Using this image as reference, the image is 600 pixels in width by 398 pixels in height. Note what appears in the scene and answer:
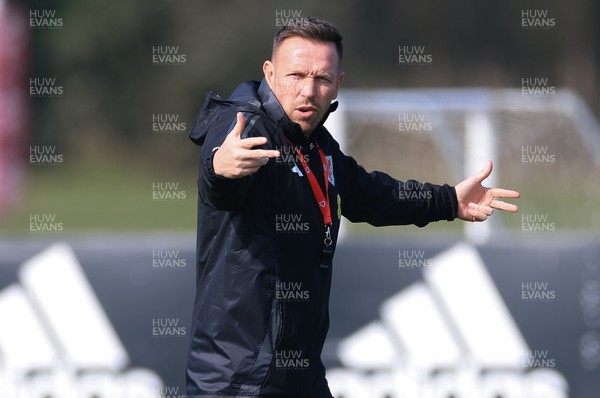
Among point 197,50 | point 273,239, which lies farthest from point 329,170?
point 197,50

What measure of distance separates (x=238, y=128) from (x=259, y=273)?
2.01ft

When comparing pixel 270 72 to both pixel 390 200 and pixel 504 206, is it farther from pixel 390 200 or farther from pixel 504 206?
pixel 504 206

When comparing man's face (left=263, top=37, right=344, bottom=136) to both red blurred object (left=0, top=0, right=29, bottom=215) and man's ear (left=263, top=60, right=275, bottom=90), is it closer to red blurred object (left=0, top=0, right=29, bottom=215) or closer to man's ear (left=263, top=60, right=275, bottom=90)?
man's ear (left=263, top=60, right=275, bottom=90)

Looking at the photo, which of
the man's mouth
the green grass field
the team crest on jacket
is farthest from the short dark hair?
the green grass field

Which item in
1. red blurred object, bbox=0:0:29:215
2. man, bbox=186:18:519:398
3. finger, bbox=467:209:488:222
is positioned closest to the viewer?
man, bbox=186:18:519:398

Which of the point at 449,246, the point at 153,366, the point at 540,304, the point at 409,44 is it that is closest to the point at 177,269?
the point at 153,366

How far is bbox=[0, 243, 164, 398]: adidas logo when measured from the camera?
7117mm

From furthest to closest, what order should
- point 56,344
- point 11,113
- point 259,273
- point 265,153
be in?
point 11,113 → point 56,344 → point 259,273 → point 265,153

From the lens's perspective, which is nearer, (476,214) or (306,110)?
(306,110)

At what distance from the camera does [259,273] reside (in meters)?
4.40

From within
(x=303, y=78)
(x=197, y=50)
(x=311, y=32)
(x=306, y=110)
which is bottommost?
(x=306, y=110)

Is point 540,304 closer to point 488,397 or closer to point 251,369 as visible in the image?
point 488,397

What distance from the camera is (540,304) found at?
724 cm

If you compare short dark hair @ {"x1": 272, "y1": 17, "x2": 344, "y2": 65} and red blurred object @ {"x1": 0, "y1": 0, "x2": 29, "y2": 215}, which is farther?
red blurred object @ {"x1": 0, "y1": 0, "x2": 29, "y2": 215}
